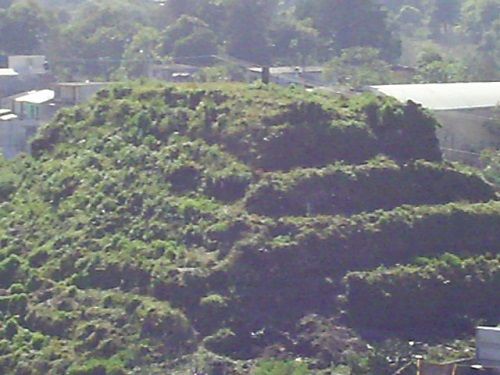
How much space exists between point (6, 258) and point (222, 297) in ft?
10.7

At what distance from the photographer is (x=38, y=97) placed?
98.4 feet

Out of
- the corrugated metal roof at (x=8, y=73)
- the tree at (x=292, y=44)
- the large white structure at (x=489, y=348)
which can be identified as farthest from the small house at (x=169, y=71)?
the large white structure at (x=489, y=348)

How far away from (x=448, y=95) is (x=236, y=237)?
467 inches

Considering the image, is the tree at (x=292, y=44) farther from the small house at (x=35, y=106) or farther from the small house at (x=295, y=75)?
the small house at (x=35, y=106)

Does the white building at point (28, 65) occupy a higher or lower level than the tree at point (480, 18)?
lower

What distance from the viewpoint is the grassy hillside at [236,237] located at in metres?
15.0

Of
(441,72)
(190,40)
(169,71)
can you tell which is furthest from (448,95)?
(190,40)

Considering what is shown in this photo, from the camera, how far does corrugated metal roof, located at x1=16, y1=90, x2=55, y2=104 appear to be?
96.2ft

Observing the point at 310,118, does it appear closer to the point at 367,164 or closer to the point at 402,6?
the point at 367,164

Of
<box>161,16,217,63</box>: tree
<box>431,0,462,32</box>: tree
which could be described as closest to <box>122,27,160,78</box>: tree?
<box>161,16,217,63</box>: tree

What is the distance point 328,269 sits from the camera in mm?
15883

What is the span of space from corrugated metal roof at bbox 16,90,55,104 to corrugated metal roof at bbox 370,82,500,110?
6862 millimetres

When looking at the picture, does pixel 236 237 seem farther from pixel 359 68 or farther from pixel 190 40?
pixel 190 40

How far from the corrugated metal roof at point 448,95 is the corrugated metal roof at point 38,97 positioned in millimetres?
6862
